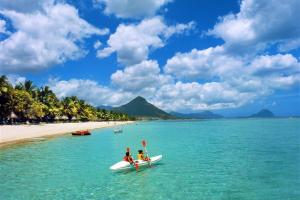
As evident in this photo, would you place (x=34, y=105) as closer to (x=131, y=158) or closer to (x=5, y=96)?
(x=5, y=96)

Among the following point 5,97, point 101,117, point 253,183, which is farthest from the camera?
point 101,117

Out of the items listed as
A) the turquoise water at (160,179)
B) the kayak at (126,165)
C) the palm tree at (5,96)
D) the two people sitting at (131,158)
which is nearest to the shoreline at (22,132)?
the palm tree at (5,96)

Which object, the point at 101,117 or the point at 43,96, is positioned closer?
the point at 43,96

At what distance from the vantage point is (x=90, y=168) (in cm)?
2662

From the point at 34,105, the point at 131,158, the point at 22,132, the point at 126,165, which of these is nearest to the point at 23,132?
the point at 22,132

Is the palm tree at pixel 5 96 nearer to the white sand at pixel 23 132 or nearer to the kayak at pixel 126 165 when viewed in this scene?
the white sand at pixel 23 132

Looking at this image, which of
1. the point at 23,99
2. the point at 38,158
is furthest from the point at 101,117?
the point at 38,158

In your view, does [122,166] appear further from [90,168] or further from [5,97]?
[5,97]

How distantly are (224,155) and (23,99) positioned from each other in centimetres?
6443

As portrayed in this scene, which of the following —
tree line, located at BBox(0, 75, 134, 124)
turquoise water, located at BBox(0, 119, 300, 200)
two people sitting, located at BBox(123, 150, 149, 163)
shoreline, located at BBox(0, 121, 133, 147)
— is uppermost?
tree line, located at BBox(0, 75, 134, 124)

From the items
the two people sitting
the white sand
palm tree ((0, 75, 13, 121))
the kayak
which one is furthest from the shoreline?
the kayak

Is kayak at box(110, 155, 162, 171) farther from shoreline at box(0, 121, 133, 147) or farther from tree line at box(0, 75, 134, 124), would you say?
tree line at box(0, 75, 134, 124)

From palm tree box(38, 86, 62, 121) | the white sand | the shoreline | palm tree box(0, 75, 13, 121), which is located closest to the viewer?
the shoreline

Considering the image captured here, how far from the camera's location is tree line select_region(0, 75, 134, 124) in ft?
257
